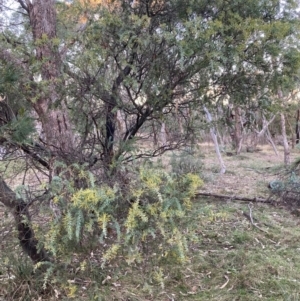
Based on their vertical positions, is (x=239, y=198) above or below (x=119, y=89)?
below

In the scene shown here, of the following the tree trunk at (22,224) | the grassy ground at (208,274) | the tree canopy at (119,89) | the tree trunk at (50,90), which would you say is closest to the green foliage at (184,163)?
the tree canopy at (119,89)

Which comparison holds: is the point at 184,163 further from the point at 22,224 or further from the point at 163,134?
the point at 22,224

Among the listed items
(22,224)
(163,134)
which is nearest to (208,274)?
(163,134)

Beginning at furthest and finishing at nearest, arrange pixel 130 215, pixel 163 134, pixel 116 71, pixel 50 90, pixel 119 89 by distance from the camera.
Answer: pixel 163 134 → pixel 119 89 → pixel 116 71 → pixel 50 90 → pixel 130 215

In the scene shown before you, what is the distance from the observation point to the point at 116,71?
282cm

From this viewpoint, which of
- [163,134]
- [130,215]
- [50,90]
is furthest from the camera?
[163,134]

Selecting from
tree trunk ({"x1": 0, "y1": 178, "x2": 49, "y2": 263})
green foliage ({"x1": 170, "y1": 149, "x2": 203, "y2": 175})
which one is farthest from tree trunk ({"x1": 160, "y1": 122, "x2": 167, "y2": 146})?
tree trunk ({"x1": 0, "y1": 178, "x2": 49, "y2": 263})

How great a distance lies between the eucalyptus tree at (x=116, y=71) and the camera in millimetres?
2379

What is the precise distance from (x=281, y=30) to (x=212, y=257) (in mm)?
2022

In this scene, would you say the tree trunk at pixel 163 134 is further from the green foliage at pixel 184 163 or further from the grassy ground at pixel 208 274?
the grassy ground at pixel 208 274

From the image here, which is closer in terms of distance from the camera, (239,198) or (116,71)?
(116,71)

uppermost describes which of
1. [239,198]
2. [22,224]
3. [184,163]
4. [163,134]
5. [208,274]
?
[163,134]

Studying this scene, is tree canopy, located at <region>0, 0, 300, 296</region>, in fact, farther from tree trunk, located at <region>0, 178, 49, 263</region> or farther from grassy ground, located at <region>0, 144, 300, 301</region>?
grassy ground, located at <region>0, 144, 300, 301</region>

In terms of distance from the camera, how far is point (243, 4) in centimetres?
275
